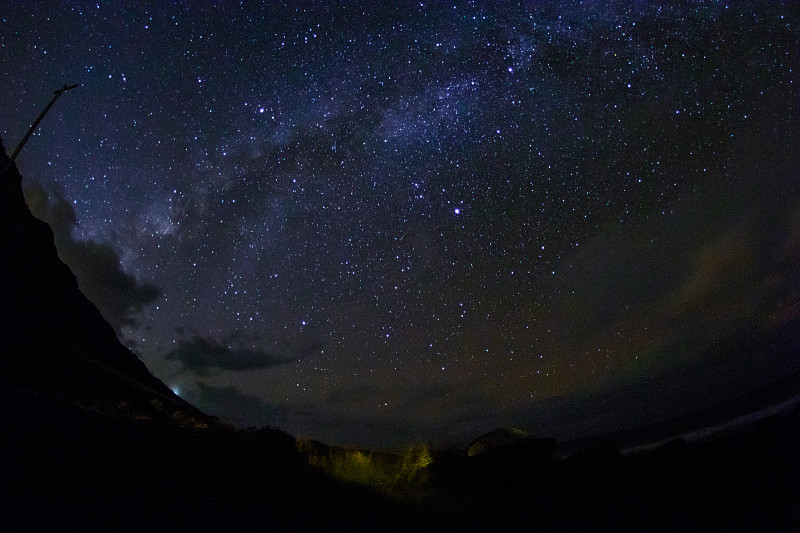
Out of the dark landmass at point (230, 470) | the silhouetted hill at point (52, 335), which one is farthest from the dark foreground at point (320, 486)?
the silhouetted hill at point (52, 335)

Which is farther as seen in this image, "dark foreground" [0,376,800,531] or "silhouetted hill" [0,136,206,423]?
"silhouetted hill" [0,136,206,423]

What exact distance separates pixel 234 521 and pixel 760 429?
155ft

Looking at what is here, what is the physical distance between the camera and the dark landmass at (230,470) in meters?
7.86

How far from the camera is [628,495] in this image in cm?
2064

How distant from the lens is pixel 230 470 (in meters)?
12.2

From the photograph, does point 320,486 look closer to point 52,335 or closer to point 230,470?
point 230,470

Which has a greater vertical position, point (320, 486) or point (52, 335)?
point (52, 335)

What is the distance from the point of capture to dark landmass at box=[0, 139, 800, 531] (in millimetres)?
7855

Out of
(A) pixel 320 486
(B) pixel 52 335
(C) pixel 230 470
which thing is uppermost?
(B) pixel 52 335

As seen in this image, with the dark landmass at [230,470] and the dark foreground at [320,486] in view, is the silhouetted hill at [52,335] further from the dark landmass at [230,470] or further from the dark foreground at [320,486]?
the dark foreground at [320,486]

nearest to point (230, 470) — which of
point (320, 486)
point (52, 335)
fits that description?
point (320, 486)

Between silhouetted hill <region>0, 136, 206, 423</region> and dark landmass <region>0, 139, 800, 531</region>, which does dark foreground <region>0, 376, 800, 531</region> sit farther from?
silhouetted hill <region>0, 136, 206, 423</region>

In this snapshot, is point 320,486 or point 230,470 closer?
point 230,470

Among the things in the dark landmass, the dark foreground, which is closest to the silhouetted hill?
the dark landmass
